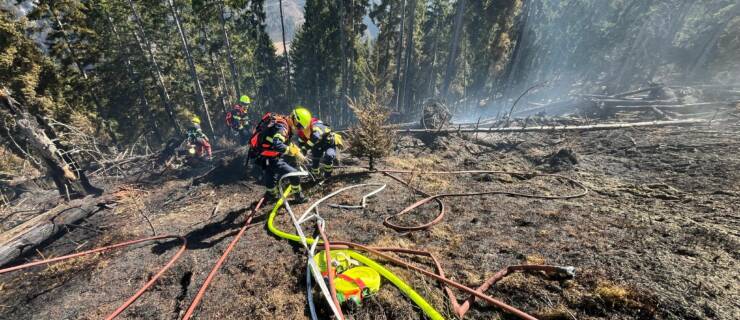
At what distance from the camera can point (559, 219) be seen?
502 centimetres

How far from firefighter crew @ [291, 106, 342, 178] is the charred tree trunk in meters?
7.53

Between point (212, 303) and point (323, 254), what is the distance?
158 centimetres

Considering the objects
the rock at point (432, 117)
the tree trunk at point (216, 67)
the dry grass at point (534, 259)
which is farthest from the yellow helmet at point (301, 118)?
the tree trunk at point (216, 67)

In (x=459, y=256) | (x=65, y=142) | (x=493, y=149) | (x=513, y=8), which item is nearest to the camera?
(x=459, y=256)

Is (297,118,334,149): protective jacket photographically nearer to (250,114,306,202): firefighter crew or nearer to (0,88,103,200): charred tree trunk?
(250,114,306,202): firefighter crew

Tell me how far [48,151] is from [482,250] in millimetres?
12861

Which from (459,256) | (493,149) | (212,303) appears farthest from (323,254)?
(493,149)

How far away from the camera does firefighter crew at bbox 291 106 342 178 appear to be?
6.82 m

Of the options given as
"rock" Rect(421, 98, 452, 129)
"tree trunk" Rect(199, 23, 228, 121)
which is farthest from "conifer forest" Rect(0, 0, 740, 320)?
"tree trunk" Rect(199, 23, 228, 121)

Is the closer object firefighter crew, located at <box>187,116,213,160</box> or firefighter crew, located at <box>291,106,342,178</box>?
firefighter crew, located at <box>291,106,342,178</box>

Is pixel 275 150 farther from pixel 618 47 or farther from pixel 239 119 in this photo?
pixel 618 47

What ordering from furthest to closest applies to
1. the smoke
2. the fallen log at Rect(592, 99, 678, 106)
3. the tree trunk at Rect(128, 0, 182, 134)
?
the smoke
the tree trunk at Rect(128, 0, 182, 134)
the fallen log at Rect(592, 99, 678, 106)

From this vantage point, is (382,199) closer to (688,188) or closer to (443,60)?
(688,188)

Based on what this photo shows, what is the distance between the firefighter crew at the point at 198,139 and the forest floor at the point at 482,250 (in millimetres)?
5915
